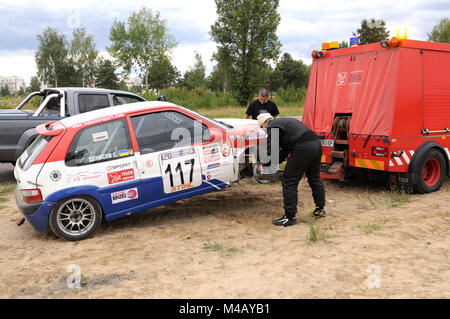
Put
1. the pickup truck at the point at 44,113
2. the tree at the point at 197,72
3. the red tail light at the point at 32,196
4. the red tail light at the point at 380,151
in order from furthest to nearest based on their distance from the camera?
the tree at the point at 197,72, the pickup truck at the point at 44,113, the red tail light at the point at 380,151, the red tail light at the point at 32,196

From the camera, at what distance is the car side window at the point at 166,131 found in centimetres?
571

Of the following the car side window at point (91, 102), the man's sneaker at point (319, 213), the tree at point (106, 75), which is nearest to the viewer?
the man's sneaker at point (319, 213)

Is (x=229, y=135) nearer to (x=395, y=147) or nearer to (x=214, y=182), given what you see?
(x=214, y=182)

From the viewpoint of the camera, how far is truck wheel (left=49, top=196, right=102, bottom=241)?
526 centimetres

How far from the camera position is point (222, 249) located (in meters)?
4.95

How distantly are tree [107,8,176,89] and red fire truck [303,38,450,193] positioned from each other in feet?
176

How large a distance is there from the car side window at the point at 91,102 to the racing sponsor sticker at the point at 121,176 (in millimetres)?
3608

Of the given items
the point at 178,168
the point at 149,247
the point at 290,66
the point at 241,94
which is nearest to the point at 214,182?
the point at 178,168

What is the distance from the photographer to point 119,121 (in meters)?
5.64

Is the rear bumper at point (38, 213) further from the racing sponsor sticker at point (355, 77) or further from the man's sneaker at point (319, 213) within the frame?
the racing sponsor sticker at point (355, 77)

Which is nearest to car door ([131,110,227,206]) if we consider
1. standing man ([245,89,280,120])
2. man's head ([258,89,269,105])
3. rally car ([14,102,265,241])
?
rally car ([14,102,265,241])

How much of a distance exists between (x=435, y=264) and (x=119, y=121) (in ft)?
13.5

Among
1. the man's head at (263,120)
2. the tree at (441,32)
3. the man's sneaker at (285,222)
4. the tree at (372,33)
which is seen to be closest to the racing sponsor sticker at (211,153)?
the man's head at (263,120)

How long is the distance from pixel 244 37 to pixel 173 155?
34.6 meters
